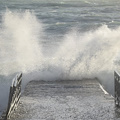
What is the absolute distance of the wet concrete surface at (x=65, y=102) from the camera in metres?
8.95

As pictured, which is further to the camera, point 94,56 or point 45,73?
point 94,56

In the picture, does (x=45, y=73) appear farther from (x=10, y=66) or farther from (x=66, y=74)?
(x=10, y=66)

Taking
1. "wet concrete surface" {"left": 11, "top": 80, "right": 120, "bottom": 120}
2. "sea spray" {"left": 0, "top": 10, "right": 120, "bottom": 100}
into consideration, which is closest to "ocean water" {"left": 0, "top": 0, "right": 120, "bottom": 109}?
"sea spray" {"left": 0, "top": 10, "right": 120, "bottom": 100}

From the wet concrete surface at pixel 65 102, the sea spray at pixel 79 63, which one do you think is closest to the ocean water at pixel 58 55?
the sea spray at pixel 79 63

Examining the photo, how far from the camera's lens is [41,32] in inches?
1388

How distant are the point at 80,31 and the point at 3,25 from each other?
22.8ft

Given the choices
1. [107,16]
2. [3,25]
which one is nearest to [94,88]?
[3,25]

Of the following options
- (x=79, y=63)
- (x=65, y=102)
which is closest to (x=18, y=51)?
(x=79, y=63)

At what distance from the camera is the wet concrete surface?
8945 millimetres

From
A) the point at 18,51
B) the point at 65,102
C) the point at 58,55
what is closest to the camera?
the point at 65,102

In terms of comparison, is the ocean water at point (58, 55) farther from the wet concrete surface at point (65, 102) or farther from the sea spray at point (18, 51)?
the wet concrete surface at point (65, 102)

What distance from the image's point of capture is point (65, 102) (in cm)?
1049

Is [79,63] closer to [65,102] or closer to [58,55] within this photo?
[58,55]

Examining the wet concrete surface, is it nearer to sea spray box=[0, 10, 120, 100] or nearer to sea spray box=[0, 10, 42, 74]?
sea spray box=[0, 10, 120, 100]
